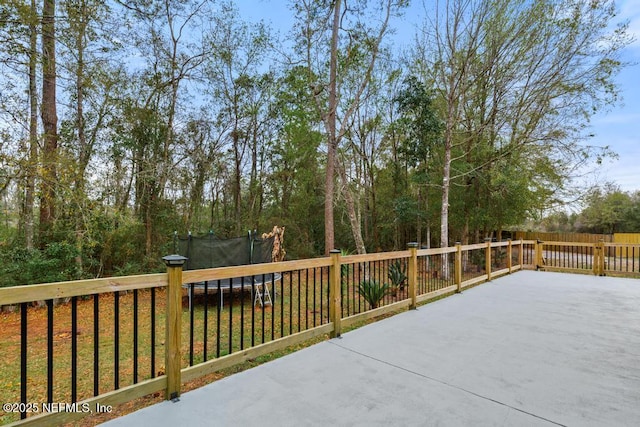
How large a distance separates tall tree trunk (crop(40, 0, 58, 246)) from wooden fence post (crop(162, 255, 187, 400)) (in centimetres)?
311

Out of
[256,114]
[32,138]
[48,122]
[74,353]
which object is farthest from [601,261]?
[48,122]

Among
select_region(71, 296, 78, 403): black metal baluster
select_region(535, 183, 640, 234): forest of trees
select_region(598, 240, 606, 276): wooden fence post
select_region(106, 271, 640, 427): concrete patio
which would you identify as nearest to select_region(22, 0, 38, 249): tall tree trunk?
select_region(71, 296, 78, 403): black metal baluster

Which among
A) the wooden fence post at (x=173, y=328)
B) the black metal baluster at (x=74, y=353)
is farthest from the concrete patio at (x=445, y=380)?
the black metal baluster at (x=74, y=353)

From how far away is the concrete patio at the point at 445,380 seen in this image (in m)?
1.72

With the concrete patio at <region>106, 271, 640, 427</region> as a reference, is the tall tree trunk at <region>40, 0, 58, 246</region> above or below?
above

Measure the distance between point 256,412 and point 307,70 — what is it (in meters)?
7.74

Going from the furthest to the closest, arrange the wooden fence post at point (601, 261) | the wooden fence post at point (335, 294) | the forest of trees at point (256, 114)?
A: the wooden fence post at point (601, 261)
the forest of trees at point (256, 114)
the wooden fence post at point (335, 294)

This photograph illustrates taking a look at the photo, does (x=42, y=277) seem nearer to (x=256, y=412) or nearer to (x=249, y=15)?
(x=256, y=412)

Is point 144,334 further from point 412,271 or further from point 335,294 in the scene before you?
point 412,271

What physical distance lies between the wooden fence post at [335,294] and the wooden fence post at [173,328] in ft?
4.92

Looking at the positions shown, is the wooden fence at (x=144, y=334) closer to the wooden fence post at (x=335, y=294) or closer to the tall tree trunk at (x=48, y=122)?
the wooden fence post at (x=335, y=294)

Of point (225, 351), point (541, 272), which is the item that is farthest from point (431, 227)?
point (225, 351)

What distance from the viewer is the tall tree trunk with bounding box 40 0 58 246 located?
3.79 m

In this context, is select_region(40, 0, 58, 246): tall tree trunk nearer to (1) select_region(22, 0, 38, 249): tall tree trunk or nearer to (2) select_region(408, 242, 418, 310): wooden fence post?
(1) select_region(22, 0, 38, 249): tall tree trunk
